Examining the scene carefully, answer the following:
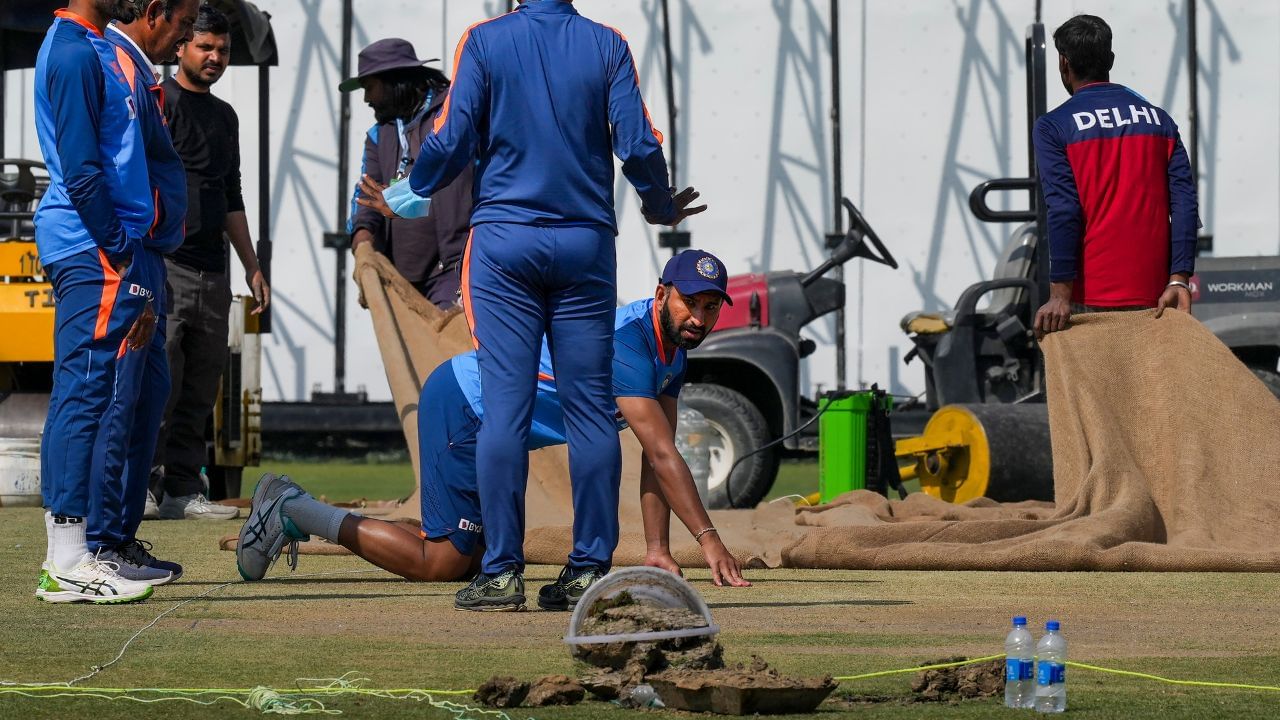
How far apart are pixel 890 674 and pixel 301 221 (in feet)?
40.6

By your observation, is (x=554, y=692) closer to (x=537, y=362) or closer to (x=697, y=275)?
(x=537, y=362)

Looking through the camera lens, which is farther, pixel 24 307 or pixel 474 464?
pixel 24 307

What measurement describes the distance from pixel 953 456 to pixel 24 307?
4526 mm

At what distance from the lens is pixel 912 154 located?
14.9 meters

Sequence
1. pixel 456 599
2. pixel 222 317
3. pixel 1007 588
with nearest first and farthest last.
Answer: pixel 456 599, pixel 1007 588, pixel 222 317

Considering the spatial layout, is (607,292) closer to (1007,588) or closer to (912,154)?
(1007,588)

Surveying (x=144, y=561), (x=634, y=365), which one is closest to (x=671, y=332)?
(x=634, y=365)

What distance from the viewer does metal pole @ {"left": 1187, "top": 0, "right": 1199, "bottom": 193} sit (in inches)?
579

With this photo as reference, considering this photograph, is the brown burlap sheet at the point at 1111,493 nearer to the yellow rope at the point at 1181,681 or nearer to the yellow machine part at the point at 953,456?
the yellow machine part at the point at 953,456

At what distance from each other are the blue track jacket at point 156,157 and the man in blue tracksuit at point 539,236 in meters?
0.81

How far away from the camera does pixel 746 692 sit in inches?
124

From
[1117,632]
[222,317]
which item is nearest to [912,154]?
[222,317]

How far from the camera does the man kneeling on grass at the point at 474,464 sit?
522cm

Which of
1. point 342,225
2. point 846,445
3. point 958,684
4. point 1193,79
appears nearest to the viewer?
point 958,684
